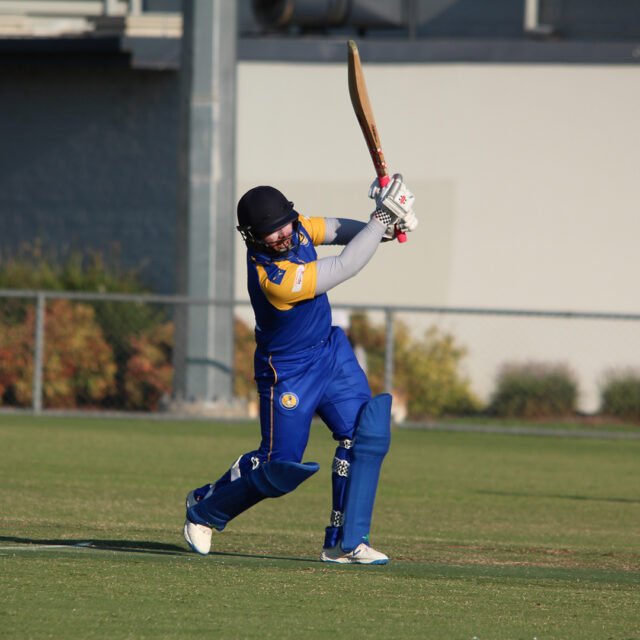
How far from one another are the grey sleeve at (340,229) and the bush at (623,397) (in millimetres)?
11500

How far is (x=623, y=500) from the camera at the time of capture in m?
10.0

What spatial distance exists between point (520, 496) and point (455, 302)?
31.0 feet

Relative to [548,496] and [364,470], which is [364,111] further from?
[548,496]

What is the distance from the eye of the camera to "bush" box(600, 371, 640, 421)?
17281mm

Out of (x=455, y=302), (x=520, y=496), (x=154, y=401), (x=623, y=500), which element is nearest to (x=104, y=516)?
(x=520, y=496)

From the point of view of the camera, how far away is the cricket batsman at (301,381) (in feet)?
19.8

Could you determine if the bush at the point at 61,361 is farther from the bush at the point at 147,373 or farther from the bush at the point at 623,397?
the bush at the point at 623,397

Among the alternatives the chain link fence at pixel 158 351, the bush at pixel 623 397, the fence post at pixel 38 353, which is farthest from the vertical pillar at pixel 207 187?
the bush at pixel 623 397

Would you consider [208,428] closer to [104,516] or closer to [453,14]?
[104,516]

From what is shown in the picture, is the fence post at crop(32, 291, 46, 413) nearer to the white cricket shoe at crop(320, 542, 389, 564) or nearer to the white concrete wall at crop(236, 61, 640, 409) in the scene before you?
the white concrete wall at crop(236, 61, 640, 409)

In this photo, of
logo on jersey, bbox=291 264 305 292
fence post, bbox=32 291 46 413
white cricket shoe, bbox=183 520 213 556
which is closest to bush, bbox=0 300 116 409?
fence post, bbox=32 291 46 413

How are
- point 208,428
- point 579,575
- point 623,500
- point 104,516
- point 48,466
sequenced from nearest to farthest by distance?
point 579,575
point 104,516
point 623,500
point 48,466
point 208,428

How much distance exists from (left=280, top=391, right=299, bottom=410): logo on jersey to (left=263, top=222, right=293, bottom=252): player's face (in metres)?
0.75

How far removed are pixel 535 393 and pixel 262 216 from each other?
1166 cm
